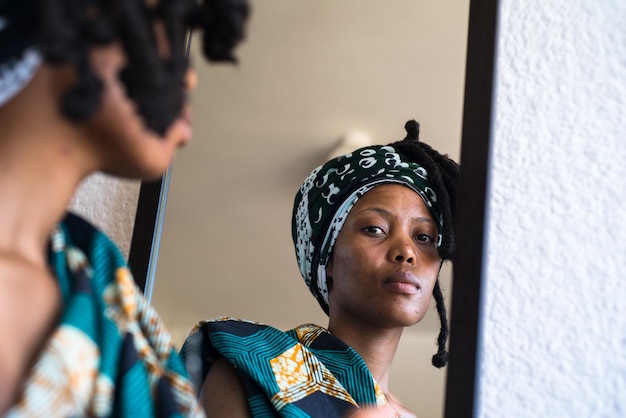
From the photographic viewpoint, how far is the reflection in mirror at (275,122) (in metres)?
1.11

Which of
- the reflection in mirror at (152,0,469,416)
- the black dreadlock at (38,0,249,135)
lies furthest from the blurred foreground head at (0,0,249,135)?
the reflection in mirror at (152,0,469,416)

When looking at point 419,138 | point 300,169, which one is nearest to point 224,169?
point 300,169

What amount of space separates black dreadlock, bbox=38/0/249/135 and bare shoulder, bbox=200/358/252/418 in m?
0.46

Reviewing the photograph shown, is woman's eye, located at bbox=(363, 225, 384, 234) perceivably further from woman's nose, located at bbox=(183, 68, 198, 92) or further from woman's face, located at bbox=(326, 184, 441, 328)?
woman's nose, located at bbox=(183, 68, 198, 92)

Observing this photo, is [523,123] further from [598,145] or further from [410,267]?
[410,267]

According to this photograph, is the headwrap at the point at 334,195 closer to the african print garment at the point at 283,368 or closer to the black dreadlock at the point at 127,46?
the african print garment at the point at 283,368

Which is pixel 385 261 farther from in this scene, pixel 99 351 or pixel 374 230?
pixel 99 351

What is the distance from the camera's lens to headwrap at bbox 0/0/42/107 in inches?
23.4

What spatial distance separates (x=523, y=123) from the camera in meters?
0.91

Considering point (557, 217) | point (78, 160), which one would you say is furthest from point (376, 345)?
point (78, 160)

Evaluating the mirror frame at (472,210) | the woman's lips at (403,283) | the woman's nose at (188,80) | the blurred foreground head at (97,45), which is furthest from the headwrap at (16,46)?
the woman's lips at (403,283)

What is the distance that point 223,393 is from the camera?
3.13ft

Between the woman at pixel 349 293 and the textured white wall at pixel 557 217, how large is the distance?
15cm

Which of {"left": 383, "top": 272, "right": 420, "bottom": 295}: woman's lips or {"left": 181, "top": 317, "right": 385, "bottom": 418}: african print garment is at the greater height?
{"left": 383, "top": 272, "right": 420, "bottom": 295}: woman's lips
